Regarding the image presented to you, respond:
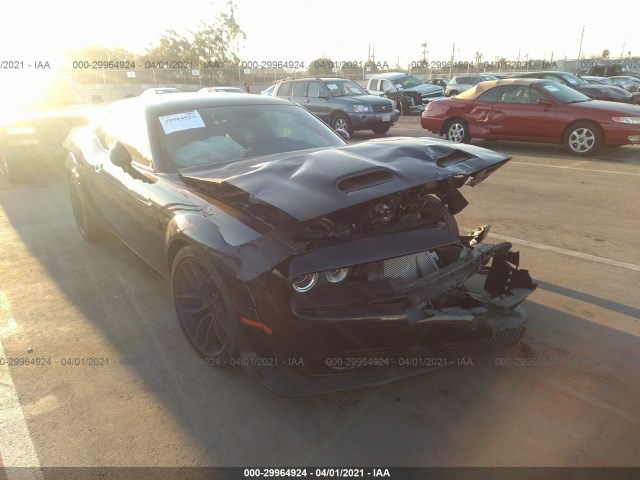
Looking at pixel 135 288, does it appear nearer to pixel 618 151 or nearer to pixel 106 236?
pixel 106 236

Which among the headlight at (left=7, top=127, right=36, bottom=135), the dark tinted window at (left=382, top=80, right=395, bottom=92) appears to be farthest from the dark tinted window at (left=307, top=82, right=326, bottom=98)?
the headlight at (left=7, top=127, right=36, bottom=135)

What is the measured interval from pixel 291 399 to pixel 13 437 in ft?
4.86

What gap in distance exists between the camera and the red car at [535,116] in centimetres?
936

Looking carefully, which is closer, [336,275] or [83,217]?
[336,275]

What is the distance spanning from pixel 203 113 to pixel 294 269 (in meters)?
2.09

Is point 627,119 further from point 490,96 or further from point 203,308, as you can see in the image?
point 203,308

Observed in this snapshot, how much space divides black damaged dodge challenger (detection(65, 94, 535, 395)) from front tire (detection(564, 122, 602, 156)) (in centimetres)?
Answer: 772

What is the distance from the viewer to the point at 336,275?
2.47 meters

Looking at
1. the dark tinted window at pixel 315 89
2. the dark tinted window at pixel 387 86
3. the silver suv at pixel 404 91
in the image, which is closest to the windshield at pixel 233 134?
the dark tinted window at pixel 315 89

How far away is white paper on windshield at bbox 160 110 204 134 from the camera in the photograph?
361cm

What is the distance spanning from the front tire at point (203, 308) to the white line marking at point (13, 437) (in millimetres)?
1003

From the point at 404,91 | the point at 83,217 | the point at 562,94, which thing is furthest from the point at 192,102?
the point at 404,91

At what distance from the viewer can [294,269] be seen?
224 cm

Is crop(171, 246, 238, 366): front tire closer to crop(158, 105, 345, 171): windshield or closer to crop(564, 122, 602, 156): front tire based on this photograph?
crop(158, 105, 345, 171): windshield
